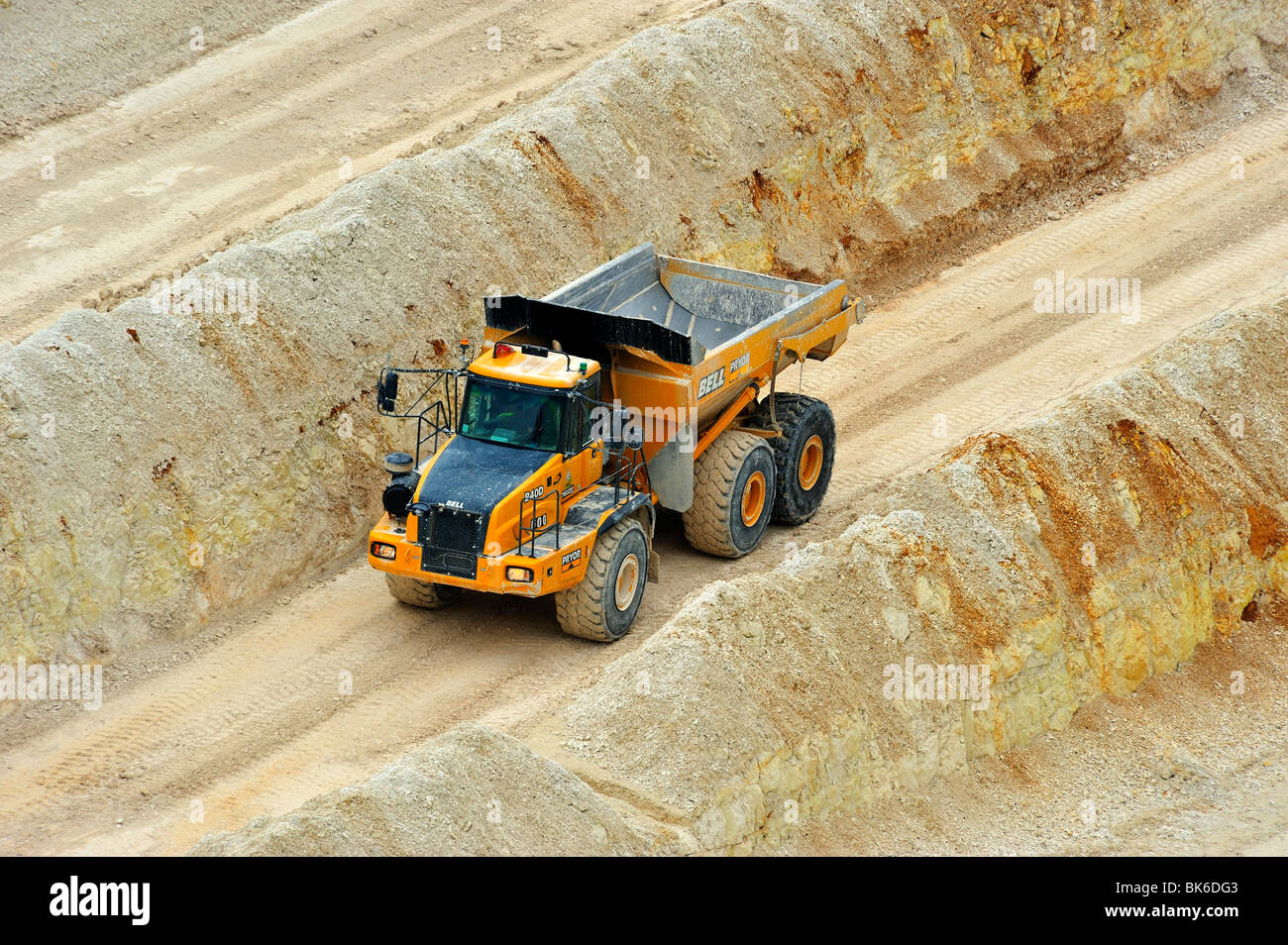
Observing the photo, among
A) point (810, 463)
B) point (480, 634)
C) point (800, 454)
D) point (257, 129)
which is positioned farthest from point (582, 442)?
point (257, 129)

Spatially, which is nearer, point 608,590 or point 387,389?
point 387,389

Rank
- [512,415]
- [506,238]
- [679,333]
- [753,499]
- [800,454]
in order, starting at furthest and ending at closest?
1. [506,238]
2. [800,454]
3. [753,499]
4. [679,333]
5. [512,415]

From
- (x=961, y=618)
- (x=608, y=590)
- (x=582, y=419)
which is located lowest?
(x=961, y=618)

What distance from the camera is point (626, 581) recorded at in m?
15.3

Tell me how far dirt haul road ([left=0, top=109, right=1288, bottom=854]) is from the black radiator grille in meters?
1.08

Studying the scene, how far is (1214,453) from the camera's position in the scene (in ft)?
57.0

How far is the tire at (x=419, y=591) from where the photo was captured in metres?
15.4

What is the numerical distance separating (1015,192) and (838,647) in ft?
43.3

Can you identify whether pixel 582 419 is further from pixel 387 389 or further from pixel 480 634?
pixel 480 634

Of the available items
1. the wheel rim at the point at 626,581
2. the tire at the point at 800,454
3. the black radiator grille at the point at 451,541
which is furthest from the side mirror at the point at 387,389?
the tire at the point at 800,454

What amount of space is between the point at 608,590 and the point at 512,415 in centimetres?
194

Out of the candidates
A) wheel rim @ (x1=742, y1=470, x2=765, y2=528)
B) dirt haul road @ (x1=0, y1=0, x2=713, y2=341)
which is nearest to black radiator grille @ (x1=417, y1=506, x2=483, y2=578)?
wheel rim @ (x1=742, y1=470, x2=765, y2=528)

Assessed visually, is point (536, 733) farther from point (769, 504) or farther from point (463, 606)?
point (769, 504)

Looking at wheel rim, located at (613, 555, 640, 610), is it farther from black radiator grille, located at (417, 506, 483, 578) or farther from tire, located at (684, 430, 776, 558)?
black radiator grille, located at (417, 506, 483, 578)
